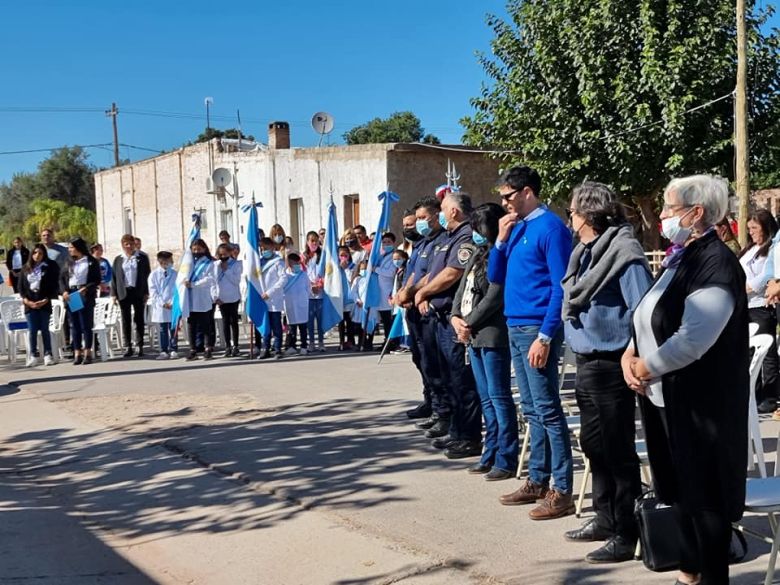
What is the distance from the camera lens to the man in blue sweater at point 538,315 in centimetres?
552

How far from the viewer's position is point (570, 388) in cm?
1007

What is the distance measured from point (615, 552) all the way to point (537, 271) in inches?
67.4

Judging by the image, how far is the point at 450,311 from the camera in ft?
23.9

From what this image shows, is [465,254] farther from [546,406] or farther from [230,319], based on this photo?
[230,319]

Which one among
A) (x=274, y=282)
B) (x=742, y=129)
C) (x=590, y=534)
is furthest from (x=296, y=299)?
(x=590, y=534)

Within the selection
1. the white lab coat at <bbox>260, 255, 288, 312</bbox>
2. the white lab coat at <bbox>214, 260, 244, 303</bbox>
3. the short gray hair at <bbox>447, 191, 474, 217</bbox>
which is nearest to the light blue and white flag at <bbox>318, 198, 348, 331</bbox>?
the white lab coat at <bbox>260, 255, 288, 312</bbox>

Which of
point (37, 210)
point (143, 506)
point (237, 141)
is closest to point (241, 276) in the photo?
point (143, 506)

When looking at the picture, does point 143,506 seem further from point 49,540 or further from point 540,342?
point 540,342

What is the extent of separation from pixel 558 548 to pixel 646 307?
5.90ft

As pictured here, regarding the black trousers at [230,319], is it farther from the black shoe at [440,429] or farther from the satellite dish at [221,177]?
the satellite dish at [221,177]

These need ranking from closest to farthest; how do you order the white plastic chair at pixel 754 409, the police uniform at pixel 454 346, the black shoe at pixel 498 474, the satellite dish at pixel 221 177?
the white plastic chair at pixel 754 409
the black shoe at pixel 498 474
the police uniform at pixel 454 346
the satellite dish at pixel 221 177

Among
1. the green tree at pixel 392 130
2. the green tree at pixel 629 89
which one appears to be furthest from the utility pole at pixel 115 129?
the green tree at pixel 629 89

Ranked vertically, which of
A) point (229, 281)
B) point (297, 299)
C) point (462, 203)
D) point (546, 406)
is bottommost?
point (546, 406)

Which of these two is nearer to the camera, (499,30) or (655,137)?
(655,137)
